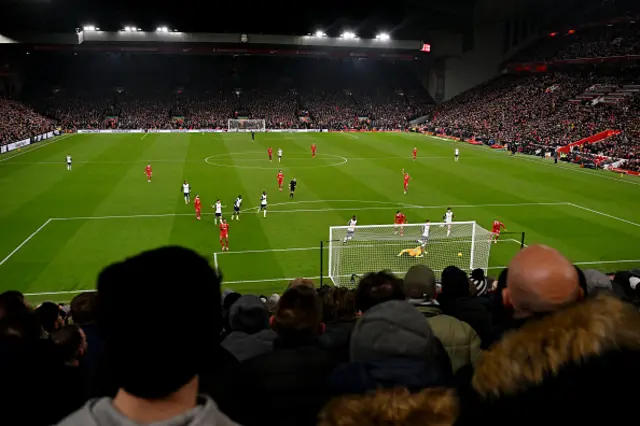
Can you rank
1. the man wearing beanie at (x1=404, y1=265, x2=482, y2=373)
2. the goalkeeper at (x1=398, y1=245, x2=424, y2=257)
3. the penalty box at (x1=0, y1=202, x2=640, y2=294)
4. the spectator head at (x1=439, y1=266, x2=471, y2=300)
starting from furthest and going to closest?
the goalkeeper at (x1=398, y1=245, x2=424, y2=257), the penalty box at (x1=0, y1=202, x2=640, y2=294), the spectator head at (x1=439, y1=266, x2=471, y2=300), the man wearing beanie at (x1=404, y1=265, x2=482, y2=373)

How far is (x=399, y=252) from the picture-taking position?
21.8m

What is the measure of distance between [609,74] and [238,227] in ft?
199

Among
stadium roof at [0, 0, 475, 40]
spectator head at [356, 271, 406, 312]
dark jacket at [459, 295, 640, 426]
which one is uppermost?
stadium roof at [0, 0, 475, 40]

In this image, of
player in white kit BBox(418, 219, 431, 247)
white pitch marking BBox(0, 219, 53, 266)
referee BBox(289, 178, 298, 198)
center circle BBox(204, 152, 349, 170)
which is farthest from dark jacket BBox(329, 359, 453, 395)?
center circle BBox(204, 152, 349, 170)

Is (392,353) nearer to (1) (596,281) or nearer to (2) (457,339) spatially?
(2) (457,339)

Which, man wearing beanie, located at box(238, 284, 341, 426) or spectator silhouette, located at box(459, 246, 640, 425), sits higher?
spectator silhouette, located at box(459, 246, 640, 425)

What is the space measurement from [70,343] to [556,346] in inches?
170

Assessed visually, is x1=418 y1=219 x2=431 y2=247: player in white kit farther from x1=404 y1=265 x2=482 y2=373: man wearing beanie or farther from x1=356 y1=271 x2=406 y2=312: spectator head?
x1=404 y1=265 x2=482 y2=373: man wearing beanie

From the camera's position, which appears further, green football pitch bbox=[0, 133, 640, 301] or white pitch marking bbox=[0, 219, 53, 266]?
green football pitch bbox=[0, 133, 640, 301]

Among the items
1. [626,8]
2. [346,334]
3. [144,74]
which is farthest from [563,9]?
[346,334]

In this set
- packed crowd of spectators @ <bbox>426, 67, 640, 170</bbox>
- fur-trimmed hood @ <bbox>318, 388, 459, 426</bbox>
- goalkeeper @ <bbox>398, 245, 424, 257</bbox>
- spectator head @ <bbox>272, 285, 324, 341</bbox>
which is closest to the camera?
fur-trimmed hood @ <bbox>318, 388, 459, 426</bbox>

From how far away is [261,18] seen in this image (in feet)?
276

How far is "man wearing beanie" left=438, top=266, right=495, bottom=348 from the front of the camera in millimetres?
5957

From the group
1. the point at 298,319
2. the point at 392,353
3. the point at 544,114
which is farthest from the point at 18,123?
the point at 392,353
